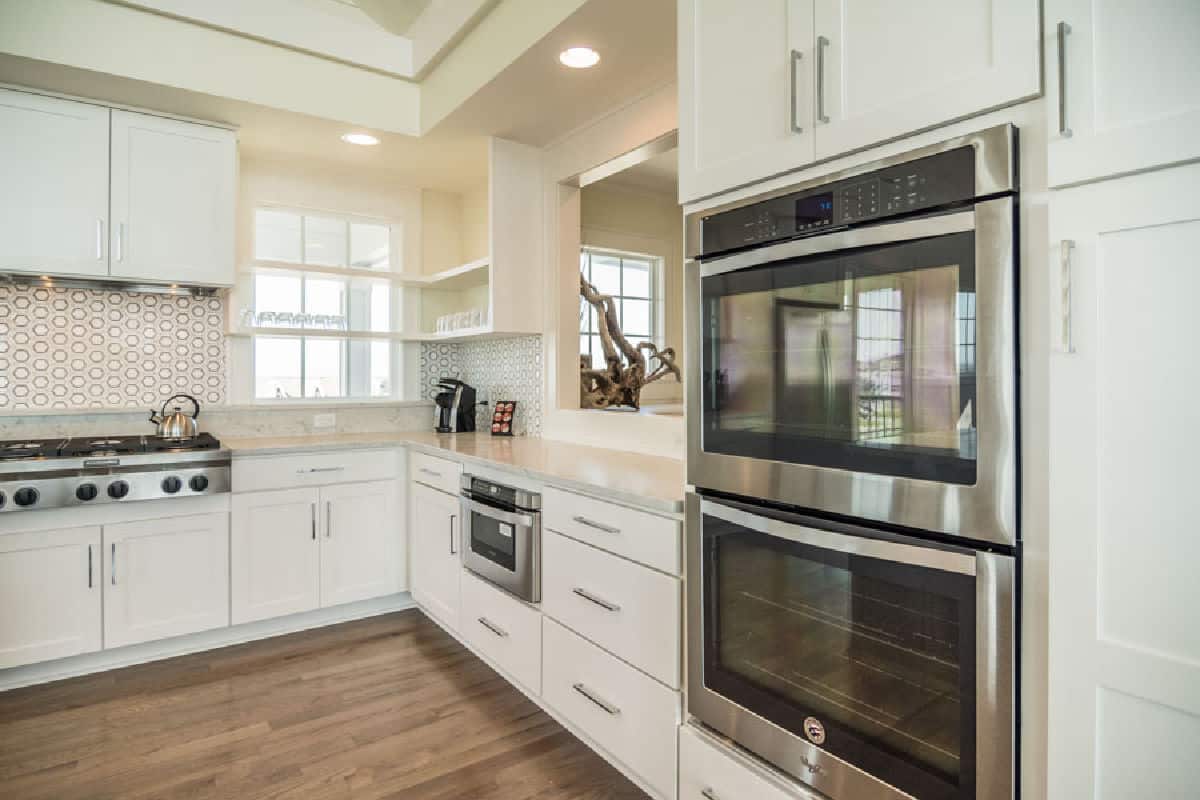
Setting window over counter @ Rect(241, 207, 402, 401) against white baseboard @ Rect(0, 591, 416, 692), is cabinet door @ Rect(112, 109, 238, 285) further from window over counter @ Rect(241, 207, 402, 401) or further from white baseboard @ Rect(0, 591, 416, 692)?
white baseboard @ Rect(0, 591, 416, 692)

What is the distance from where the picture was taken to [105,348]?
10.9 feet

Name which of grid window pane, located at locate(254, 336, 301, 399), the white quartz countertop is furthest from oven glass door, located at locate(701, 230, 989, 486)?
grid window pane, located at locate(254, 336, 301, 399)

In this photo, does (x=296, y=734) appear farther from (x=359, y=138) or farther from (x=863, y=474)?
(x=359, y=138)

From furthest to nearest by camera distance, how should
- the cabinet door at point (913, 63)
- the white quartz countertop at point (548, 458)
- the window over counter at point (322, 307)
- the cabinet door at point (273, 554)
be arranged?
1. the window over counter at point (322, 307)
2. the cabinet door at point (273, 554)
3. the white quartz countertop at point (548, 458)
4. the cabinet door at point (913, 63)

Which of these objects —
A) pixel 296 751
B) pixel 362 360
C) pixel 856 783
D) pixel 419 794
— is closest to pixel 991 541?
pixel 856 783

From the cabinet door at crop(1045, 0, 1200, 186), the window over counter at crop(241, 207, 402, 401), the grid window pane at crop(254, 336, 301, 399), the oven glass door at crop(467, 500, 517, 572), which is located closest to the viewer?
the cabinet door at crop(1045, 0, 1200, 186)

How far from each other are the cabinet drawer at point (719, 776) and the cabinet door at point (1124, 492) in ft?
1.95

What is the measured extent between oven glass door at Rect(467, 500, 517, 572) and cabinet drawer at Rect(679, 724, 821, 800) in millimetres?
973

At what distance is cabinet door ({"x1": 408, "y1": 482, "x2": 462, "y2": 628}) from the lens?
3.02 metres

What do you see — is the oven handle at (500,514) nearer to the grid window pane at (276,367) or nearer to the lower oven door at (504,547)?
the lower oven door at (504,547)

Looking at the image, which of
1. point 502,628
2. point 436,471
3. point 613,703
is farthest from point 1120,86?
point 436,471

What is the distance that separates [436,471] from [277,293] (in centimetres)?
155

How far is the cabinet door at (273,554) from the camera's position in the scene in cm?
310

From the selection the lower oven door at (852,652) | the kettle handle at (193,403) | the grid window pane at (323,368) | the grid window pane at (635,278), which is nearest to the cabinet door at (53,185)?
the kettle handle at (193,403)
